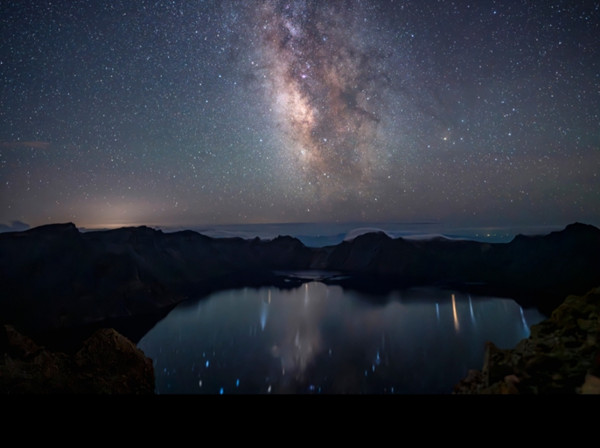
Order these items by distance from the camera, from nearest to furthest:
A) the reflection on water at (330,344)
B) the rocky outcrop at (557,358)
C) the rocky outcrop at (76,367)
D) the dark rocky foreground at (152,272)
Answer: the rocky outcrop at (557,358)
the rocky outcrop at (76,367)
the reflection on water at (330,344)
the dark rocky foreground at (152,272)

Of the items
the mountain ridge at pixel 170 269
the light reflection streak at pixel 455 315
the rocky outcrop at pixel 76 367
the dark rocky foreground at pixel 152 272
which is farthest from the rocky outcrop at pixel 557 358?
the mountain ridge at pixel 170 269

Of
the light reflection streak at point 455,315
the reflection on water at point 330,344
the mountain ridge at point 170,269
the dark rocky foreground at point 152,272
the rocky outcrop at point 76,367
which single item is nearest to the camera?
the rocky outcrop at point 76,367

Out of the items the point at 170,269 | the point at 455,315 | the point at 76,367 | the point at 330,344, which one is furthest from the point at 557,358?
the point at 170,269

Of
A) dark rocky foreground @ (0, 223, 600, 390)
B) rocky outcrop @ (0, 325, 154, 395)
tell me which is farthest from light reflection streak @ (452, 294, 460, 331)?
rocky outcrop @ (0, 325, 154, 395)

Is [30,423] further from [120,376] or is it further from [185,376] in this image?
[185,376]

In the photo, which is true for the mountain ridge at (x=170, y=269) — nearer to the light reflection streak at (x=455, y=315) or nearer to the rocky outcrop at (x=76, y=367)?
the light reflection streak at (x=455, y=315)

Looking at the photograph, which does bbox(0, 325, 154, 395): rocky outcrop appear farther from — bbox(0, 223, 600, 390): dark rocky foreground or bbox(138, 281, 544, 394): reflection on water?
bbox(138, 281, 544, 394): reflection on water
